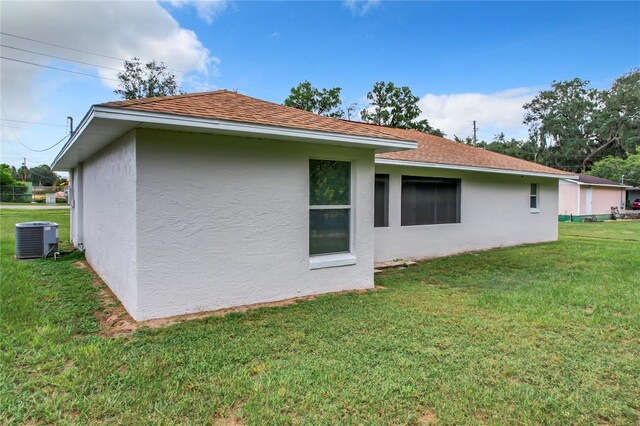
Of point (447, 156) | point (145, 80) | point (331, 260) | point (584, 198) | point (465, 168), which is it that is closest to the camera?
point (331, 260)

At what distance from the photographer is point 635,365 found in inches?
130

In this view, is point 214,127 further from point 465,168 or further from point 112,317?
point 465,168

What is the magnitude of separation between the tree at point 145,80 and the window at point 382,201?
107 ft

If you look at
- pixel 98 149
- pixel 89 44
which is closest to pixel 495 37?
pixel 98 149

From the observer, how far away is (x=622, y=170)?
31.5 m

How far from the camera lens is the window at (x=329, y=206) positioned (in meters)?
5.76

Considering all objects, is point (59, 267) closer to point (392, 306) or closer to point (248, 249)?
point (248, 249)

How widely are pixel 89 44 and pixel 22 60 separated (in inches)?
139

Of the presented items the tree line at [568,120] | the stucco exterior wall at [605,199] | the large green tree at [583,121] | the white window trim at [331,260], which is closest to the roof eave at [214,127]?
the white window trim at [331,260]

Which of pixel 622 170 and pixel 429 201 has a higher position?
pixel 622 170

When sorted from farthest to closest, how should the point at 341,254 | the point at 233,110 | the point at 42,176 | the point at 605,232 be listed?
the point at 42,176 → the point at 605,232 → the point at 341,254 → the point at 233,110

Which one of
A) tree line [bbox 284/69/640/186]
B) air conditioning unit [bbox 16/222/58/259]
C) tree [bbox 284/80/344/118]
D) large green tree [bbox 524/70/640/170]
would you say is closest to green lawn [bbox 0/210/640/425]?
air conditioning unit [bbox 16/222/58/259]

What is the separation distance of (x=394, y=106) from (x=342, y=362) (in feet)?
107

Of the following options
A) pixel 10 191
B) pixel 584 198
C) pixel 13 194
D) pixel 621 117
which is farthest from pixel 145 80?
pixel 621 117
